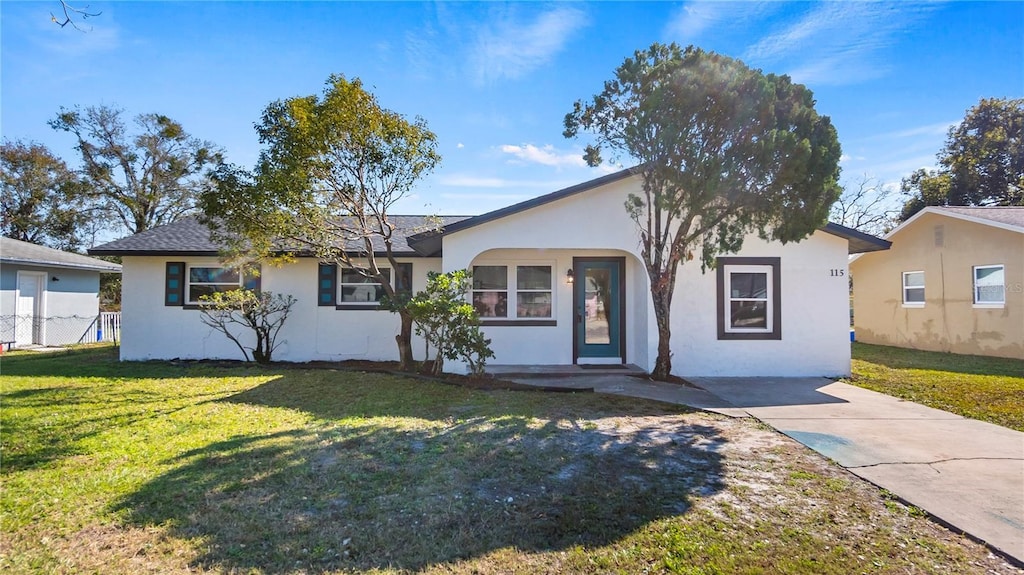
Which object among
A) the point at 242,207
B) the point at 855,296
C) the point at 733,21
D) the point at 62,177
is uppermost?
the point at 62,177

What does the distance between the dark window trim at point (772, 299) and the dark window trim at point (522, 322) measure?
11.4 ft

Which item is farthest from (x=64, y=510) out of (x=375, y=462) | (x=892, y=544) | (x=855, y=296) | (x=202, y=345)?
(x=855, y=296)

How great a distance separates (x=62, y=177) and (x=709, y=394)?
3504 centimetres

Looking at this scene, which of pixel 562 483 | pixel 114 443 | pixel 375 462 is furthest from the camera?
pixel 114 443

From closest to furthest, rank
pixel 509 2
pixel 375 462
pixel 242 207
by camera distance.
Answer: pixel 375 462 → pixel 509 2 → pixel 242 207

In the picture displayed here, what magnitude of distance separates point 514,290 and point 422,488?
23.6 ft

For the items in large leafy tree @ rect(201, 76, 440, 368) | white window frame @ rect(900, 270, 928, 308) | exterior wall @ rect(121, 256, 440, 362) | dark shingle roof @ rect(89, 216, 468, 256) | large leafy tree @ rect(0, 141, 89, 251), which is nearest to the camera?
large leafy tree @ rect(201, 76, 440, 368)

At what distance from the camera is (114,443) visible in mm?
5023

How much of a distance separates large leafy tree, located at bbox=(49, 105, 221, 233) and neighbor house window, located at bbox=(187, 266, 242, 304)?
17941 mm

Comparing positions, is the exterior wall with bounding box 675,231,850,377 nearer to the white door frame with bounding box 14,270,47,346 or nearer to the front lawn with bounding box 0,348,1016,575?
the front lawn with bounding box 0,348,1016,575

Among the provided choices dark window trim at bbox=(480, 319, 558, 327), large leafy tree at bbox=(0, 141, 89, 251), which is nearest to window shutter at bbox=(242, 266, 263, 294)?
dark window trim at bbox=(480, 319, 558, 327)

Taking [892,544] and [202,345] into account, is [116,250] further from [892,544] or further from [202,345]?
[892,544]

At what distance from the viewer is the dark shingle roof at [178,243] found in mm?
11062

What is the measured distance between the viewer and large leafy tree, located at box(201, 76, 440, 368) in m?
7.94
